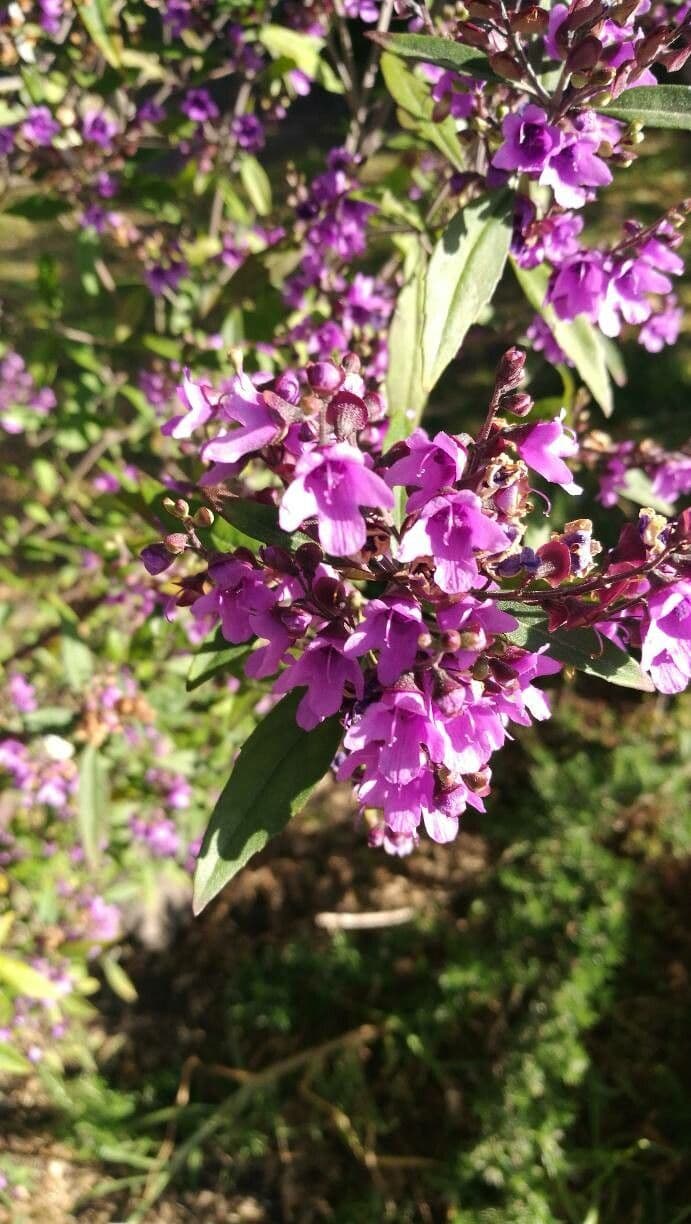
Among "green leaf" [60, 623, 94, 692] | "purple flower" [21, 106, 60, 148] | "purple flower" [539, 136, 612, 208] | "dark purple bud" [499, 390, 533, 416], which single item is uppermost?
"purple flower" [21, 106, 60, 148]

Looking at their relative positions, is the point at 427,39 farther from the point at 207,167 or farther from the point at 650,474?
the point at 207,167

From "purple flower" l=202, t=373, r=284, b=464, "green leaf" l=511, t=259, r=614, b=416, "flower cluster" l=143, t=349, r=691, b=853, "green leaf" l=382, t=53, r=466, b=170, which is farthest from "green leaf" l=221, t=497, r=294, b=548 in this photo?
"green leaf" l=382, t=53, r=466, b=170

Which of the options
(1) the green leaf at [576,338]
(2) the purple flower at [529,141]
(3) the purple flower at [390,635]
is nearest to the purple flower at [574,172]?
(2) the purple flower at [529,141]

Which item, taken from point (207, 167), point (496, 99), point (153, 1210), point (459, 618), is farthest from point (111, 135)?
point (153, 1210)

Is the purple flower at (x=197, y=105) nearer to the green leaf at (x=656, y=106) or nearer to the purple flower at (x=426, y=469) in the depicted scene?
the green leaf at (x=656, y=106)

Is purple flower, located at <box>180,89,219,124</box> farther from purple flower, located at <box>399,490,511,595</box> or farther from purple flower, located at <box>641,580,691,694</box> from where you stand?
purple flower, located at <box>641,580,691,694</box>

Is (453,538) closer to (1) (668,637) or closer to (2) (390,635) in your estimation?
(2) (390,635)
